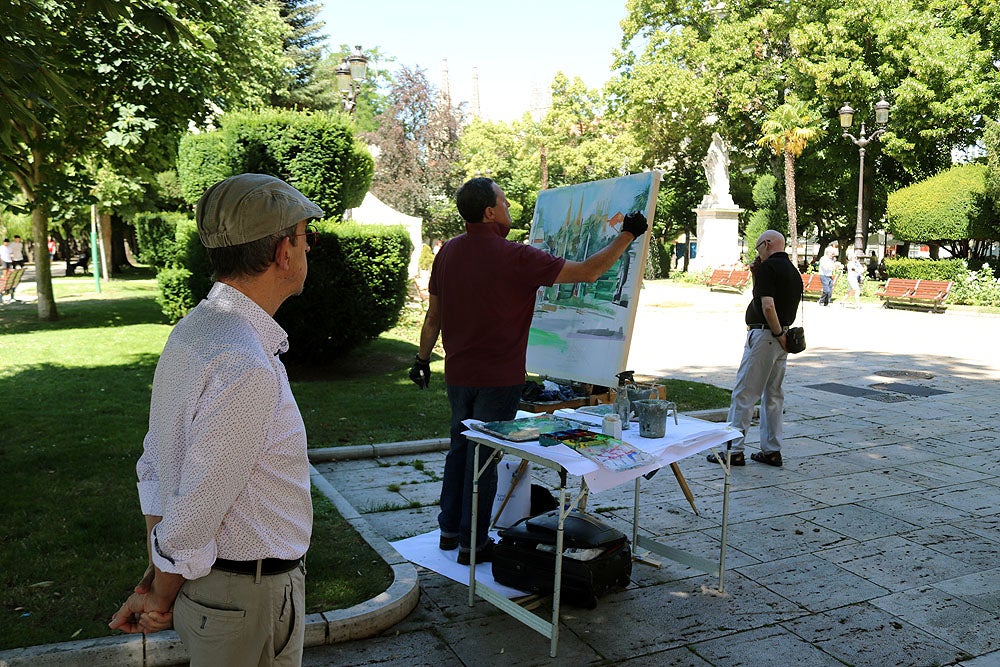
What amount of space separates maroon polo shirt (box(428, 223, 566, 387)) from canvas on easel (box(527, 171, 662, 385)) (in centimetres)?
78

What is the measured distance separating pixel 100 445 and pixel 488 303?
15.3 feet

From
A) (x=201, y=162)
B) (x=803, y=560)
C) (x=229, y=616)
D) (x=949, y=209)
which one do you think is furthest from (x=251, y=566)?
(x=949, y=209)

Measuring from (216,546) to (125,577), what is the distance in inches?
117

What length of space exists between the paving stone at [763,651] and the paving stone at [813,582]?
16.5 inches

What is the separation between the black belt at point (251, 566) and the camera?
197cm

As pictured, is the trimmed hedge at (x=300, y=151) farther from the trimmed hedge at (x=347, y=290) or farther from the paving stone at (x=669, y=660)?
the paving stone at (x=669, y=660)

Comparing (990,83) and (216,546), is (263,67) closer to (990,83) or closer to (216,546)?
(216,546)

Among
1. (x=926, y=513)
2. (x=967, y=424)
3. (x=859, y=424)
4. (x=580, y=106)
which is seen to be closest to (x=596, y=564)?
(x=926, y=513)

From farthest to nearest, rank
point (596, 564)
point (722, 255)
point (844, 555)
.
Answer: point (722, 255) → point (844, 555) → point (596, 564)

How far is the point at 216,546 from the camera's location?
1932 millimetres

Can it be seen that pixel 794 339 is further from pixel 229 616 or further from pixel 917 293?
pixel 917 293

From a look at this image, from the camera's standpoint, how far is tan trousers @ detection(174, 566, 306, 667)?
197cm

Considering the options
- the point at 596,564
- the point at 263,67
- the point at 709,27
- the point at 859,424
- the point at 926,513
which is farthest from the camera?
the point at 709,27

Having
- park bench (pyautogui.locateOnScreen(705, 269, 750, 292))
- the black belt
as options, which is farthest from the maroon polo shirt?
park bench (pyautogui.locateOnScreen(705, 269, 750, 292))
